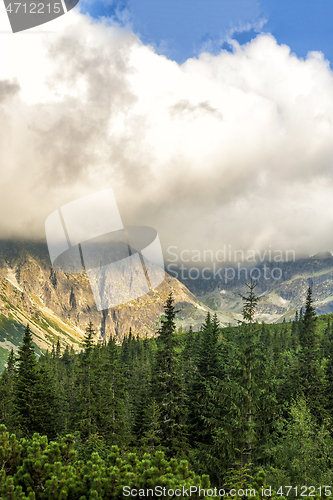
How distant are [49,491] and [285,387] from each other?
40100 millimetres

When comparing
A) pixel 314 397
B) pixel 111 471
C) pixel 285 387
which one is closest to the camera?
pixel 111 471

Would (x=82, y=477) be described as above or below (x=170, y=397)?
below

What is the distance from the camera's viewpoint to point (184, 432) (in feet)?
88.0

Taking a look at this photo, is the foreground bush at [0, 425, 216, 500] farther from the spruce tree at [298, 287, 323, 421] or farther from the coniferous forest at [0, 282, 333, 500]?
the spruce tree at [298, 287, 323, 421]

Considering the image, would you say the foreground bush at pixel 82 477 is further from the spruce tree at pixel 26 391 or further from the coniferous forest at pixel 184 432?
the spruce tree at pixel 26 391

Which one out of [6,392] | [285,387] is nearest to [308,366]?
[285,387]

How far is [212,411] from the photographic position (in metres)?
27.5

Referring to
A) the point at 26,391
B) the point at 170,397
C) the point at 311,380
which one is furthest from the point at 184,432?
the point at 311,380

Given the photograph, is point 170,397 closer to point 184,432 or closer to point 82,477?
point 184,432

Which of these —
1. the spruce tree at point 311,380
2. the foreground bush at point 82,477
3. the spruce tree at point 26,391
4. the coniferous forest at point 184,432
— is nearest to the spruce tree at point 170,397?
the coniferous forest at point 184,432

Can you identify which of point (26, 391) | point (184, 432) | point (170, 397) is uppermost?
point (26, 391)

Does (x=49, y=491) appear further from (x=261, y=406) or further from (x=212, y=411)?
(x=212, y=411)

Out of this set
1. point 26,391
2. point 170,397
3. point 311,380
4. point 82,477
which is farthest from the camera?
point 311,380

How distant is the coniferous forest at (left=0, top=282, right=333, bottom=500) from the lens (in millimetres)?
7914
